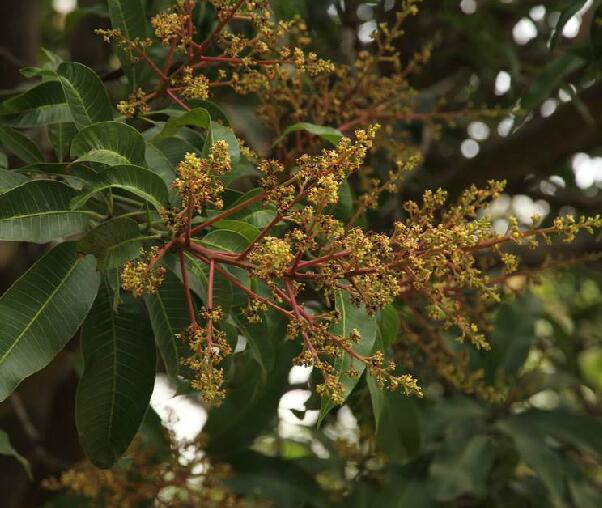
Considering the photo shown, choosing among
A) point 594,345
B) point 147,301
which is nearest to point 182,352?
point 147,301

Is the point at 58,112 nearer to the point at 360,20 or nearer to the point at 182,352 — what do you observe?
the point at 182,352

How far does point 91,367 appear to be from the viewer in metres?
1.13

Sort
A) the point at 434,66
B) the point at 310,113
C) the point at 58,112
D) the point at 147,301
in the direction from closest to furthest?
the point at 147,301 < the point at 58,112 < the point at 310,113 < the point at 434,66

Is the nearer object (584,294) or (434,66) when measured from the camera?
(434,66)

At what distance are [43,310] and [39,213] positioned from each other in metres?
0.11

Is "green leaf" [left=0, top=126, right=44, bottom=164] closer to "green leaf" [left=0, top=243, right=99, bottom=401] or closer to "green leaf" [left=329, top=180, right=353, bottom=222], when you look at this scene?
"green leaf" [left=0, top=243, right=99, bottom=401]

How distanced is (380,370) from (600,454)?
50.3 inches

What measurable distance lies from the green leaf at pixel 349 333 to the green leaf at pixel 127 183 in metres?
0.23

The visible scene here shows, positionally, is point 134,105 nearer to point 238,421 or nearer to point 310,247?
point 310,247

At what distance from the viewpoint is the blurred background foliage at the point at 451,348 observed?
6.08 feet

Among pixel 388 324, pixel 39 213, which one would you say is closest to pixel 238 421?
pixel 388 324

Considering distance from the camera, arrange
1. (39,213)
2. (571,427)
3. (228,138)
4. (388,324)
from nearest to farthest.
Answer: (39,213)
(228,138)
(388,324)
(571,427)

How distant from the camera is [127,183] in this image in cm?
100

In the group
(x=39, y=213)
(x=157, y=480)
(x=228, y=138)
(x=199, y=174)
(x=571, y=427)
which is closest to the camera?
(x=199, y=174)
